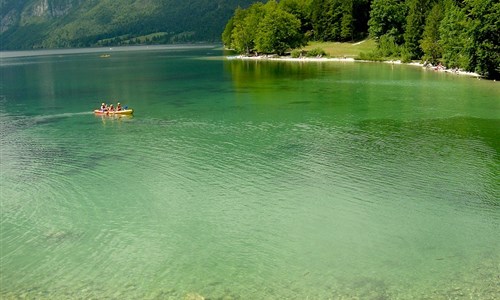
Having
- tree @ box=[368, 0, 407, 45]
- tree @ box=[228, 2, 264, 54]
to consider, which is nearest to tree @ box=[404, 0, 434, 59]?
tree @ box=[368, 0, 407, 45]

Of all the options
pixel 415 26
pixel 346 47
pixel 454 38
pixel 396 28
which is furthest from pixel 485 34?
pixel 346 47

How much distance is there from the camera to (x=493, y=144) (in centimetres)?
4009

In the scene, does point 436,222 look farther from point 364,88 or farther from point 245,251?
point 364,88

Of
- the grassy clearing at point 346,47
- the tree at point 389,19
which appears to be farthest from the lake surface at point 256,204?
the grassy clearing at point 346,47

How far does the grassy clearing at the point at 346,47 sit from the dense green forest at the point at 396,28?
327 centimetres

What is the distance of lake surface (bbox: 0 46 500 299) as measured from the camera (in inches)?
784

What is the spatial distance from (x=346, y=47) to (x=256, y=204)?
438 feet

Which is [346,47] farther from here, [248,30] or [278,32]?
[248,30]

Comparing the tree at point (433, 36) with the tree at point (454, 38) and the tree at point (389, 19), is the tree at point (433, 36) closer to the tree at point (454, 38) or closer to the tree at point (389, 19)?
the tree at point (454, 38)

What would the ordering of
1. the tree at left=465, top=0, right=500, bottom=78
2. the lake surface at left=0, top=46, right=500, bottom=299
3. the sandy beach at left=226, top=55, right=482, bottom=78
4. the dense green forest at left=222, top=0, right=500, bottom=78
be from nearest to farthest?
the lake surface at left=0, top=46, right=500, bottom=299 < the tree at left=465, top=0, right=500, bottom=78 < the dense green forest at left=222, top=0, right=500, bottom=78 < the sandy beach at left=226, top=55, right=482, bottom=78

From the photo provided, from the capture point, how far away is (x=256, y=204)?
28.4 m

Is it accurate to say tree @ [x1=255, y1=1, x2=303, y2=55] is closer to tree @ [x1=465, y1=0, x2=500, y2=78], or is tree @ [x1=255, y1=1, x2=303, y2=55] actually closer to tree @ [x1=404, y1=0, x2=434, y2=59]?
tree @ [x1=404, y1=0, x2=434, y2=59]

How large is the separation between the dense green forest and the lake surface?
24769 millimetres

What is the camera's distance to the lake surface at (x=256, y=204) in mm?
19906
